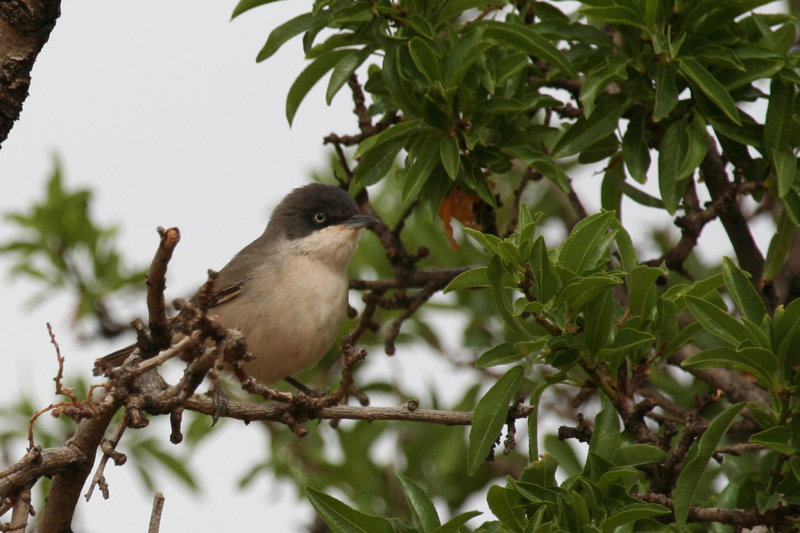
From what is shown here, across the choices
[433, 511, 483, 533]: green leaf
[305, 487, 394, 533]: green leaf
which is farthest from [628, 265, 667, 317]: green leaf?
[305, 487, 394, 533]: green leaf

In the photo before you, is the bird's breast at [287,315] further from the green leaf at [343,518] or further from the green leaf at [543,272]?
the green leaf at [543,272]

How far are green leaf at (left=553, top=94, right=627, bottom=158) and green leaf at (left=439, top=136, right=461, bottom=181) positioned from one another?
0.50m

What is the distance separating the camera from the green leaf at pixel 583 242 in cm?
375

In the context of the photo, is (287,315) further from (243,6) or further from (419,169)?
(243,6)

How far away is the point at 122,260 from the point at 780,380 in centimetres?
511

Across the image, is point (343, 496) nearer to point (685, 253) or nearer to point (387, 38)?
point (685, 253)

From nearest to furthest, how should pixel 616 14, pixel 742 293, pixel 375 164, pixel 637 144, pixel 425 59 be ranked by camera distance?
pixel 742 293
pixel 616 14
pixel 425 59
pixel 637 144
pixel 375 164

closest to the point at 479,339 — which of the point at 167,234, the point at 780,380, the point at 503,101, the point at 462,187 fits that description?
the point at 462,187

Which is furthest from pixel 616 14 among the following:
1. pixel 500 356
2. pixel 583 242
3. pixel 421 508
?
pixel 421 508

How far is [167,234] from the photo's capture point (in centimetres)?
316

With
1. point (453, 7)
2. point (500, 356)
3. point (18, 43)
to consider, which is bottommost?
point (500, 356)

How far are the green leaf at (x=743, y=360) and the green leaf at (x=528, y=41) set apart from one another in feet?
5.11

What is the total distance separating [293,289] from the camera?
20.1ft

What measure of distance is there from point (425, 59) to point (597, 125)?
Result: 2.86ft
